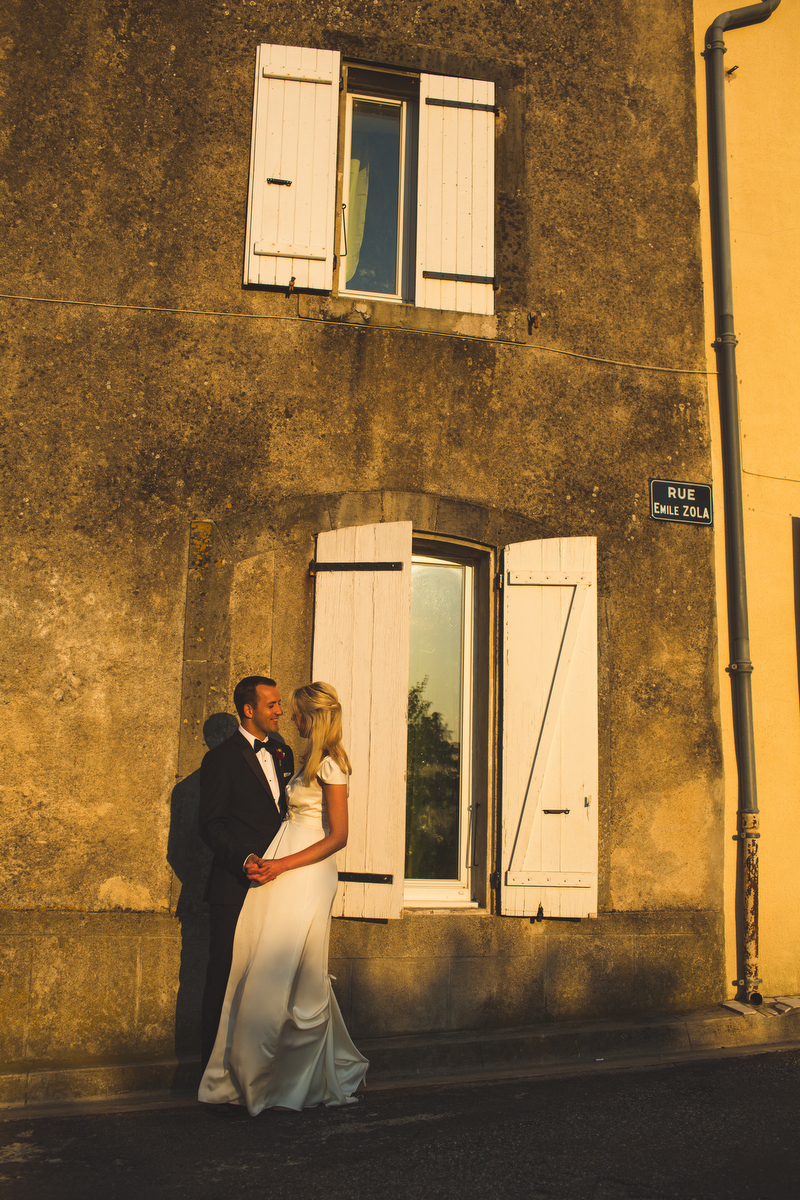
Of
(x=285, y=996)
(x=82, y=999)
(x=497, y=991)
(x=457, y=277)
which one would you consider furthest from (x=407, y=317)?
(x=82, y=999)

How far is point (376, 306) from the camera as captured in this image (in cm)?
520

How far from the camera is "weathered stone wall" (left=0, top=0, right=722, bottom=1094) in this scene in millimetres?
4562

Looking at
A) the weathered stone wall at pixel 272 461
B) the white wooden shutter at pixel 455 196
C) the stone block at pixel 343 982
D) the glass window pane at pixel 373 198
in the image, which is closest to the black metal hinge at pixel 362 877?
the weathered stone wall at pixel 272 461

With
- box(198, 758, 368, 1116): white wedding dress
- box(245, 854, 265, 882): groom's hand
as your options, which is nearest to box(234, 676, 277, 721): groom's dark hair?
box(198, 758, 368, 1116): white wedding dress

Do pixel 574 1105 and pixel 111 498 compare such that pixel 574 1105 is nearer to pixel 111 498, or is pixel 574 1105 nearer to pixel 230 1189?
pixel 230 1189

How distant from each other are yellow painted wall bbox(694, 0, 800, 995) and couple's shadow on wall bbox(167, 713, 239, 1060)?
2.88m

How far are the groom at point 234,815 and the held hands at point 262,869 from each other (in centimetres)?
2

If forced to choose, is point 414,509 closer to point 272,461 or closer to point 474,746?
point 272,461

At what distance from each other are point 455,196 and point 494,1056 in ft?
15.4

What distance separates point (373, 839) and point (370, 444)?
6.88 ft

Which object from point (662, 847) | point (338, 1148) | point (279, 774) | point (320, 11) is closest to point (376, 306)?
point (320, 11)

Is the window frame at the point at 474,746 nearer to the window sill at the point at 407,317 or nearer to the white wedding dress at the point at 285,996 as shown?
the white wedding dress at the point at 285,996

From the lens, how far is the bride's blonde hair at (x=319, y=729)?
3926 millimetres

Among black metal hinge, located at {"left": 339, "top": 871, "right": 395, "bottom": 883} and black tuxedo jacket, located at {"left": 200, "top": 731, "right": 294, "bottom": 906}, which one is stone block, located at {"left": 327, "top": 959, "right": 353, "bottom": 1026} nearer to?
black metal hinge, located at {"left": 339, "top": 871, "right": 395, "bottom": 883}
